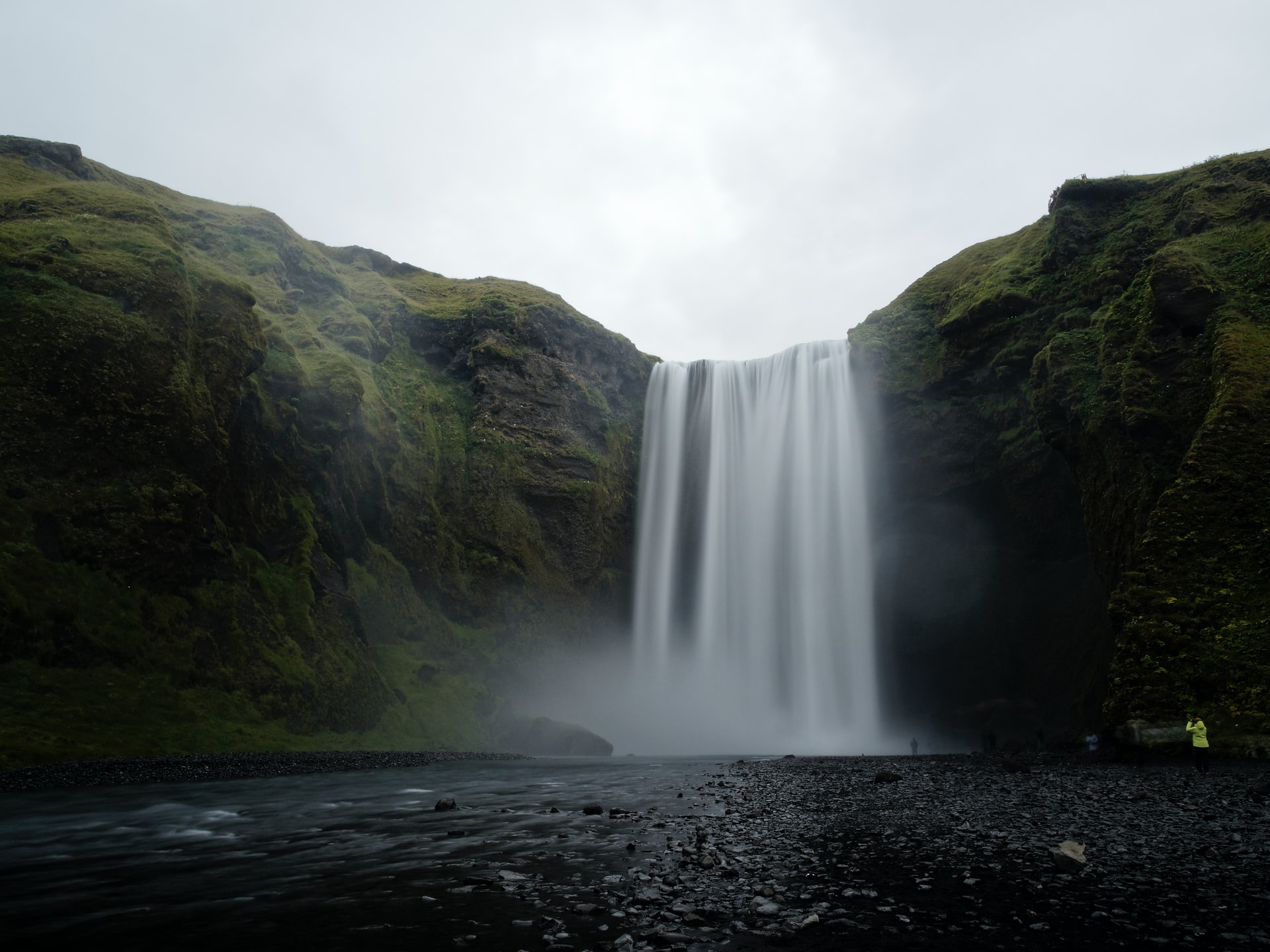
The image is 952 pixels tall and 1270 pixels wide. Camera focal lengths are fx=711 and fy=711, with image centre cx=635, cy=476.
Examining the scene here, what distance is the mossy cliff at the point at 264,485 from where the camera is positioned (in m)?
25.2

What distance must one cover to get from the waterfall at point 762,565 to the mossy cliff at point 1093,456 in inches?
132

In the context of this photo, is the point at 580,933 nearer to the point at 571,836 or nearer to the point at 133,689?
the point at 571,836

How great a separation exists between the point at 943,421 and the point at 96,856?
45.7 metres

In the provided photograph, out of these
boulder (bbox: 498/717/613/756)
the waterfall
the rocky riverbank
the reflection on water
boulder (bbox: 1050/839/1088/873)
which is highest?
the waterfall

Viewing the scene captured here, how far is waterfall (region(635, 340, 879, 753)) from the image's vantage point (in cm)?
4762

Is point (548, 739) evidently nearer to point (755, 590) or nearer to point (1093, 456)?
point (755, 590)

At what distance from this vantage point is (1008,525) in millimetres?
43625

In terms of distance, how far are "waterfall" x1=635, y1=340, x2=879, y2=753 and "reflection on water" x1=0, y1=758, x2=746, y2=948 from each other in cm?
3150

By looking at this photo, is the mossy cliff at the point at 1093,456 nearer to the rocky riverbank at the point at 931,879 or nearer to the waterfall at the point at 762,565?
the waterfall at the point at 762,565

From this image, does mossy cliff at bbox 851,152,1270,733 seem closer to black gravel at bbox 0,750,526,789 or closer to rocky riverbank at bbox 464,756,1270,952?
rocky riverbank at bbox 464,756,1270,952

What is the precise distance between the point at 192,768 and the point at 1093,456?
3689cm

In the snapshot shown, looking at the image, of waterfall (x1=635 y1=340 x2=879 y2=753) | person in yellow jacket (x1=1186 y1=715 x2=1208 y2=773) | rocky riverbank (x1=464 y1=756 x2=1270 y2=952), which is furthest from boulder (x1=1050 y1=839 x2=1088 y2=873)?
waterfall (x1=635 y1=340 x2=879 y2=753)

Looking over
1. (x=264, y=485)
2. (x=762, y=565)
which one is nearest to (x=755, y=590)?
(x=762, y=565)

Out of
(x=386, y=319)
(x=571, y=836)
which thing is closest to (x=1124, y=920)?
(x=571, y=836)
